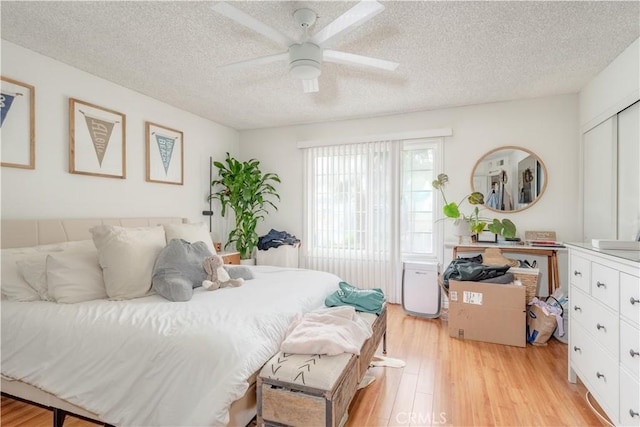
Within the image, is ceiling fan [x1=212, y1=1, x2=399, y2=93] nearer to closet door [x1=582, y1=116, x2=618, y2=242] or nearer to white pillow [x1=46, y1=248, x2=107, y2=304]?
white pillow [x1=46, y1=248, x2=107, y2=304]

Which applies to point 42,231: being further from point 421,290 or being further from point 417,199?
point 417,199

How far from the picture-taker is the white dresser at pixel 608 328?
1.44 m

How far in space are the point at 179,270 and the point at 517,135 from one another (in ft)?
12.1

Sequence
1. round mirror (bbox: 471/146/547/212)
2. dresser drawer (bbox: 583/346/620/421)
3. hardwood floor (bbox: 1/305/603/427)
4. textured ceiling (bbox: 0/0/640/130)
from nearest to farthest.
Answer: dresser drawer (bbox: 583/346/620/421)
hardwood floor (bbox: 1/305/603/427)
textured ceiling (bbox: 0/0/640/130)
round mirror (bbox: 471/146/547/212)

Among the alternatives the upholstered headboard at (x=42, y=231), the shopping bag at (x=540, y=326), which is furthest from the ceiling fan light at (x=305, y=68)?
the shopping bag at (x=540, y=326)

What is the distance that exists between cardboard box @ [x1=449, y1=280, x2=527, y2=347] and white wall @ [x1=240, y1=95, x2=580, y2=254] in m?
1.05

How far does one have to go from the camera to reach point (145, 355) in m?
1.40

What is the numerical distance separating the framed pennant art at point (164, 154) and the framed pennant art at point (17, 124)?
101 centimetres

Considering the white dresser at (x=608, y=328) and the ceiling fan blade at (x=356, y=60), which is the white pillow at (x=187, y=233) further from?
the white dresser at (x=608, y=328)

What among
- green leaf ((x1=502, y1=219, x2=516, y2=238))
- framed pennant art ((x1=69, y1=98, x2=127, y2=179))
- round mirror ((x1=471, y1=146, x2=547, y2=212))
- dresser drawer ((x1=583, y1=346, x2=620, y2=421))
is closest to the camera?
dresser drawer ((x1=583, y1=346, x2=620, y2=421))

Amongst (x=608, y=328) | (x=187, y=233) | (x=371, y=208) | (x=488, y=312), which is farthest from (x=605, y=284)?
(x=187, y=233)

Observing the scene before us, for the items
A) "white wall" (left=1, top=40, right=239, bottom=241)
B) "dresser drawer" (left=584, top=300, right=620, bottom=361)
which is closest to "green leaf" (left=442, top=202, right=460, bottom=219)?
"dresser drawer" (left=584, top=300, right=620, bottom=361)

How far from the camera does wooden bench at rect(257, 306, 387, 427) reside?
4.23 feet

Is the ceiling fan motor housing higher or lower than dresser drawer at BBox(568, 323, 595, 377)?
higher
